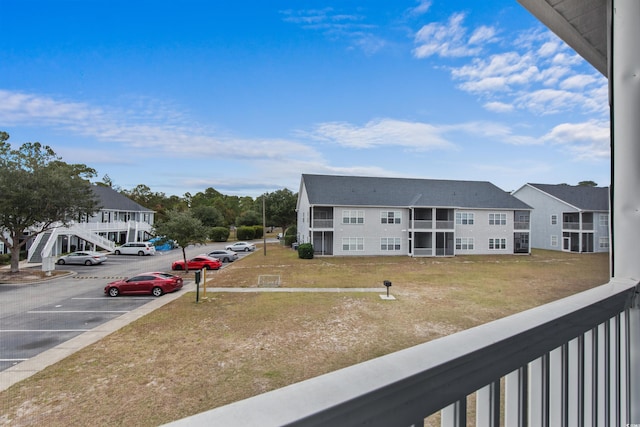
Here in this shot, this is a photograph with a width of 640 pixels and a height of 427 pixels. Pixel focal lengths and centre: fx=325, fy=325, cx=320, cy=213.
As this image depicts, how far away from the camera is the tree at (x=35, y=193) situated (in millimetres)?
2135

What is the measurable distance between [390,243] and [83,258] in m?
12.9

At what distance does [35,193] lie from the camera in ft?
13.8

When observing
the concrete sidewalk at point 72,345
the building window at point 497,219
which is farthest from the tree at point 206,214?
the building window at point 497,219

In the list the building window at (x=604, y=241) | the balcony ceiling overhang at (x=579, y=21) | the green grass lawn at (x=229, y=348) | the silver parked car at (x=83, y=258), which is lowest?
the green grass lawn at (x=229, y=348)

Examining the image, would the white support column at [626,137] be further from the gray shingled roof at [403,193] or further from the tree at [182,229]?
the gray shingled roof at [403,193]

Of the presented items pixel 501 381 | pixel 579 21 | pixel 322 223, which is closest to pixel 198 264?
pixel 322 223

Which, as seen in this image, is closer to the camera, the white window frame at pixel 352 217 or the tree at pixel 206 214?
the tree at pixel 206 214

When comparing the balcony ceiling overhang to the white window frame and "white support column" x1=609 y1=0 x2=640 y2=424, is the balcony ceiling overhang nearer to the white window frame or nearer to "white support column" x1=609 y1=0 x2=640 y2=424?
"white support column" x1=609 y1=0 x2=640 y2=424

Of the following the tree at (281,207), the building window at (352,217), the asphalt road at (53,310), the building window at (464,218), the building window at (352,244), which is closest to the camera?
the asphalt road at (53,310)

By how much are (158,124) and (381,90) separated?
4.35 feet

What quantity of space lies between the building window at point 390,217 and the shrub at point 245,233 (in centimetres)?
1277

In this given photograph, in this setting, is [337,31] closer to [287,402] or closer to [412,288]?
[287,402]

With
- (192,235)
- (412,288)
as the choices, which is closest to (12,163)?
(412,288)

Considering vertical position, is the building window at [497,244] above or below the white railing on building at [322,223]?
below
